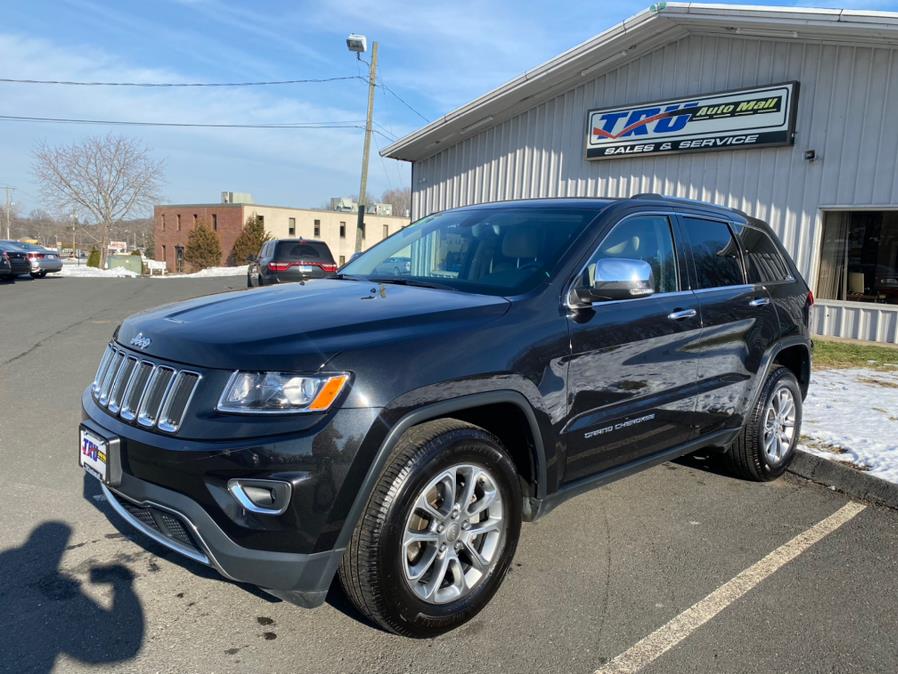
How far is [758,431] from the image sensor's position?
14.7ft

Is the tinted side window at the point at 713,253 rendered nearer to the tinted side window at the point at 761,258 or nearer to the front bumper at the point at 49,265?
the tinted side window at the point at 761,258

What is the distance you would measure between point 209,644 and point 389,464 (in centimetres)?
104

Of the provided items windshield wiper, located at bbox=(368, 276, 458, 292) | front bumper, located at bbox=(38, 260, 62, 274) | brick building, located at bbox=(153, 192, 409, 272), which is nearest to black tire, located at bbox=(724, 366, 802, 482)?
windshield wiper, located at bbox=(368, 276, 458, 292)

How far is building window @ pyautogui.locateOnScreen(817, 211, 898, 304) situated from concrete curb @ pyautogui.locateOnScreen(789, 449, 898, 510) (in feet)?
22.3

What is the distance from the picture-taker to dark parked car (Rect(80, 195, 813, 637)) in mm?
2340

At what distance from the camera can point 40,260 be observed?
82.7 feet

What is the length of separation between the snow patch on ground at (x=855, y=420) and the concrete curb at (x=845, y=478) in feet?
0.22

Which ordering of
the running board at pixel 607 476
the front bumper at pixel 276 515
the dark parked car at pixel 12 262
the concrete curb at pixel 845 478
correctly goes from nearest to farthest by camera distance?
the front bumper at pixel 276 515, the running board at pixel 607 476, the concrete curb at pixel 845 478, the dark parked car at pixel 12 262

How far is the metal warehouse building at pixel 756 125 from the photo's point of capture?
984cm

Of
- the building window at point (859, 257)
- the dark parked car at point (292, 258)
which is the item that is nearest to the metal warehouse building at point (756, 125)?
the building window at point (859, 257)

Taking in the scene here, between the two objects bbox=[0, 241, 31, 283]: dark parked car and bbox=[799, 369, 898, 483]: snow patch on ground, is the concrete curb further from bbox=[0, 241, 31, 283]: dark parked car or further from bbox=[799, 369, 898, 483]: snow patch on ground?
bbox=[0, 241, 31, 283]: dark parked car

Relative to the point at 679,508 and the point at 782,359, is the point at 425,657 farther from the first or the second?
the point at 782,359

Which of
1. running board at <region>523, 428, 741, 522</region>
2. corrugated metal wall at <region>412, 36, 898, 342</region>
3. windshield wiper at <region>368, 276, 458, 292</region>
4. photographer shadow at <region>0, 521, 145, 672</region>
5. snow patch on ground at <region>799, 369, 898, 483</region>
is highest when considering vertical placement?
corrugated metal wall at <region>412, 36, 898, 342</region>

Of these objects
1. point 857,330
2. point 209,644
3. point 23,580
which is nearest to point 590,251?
point 209,644
